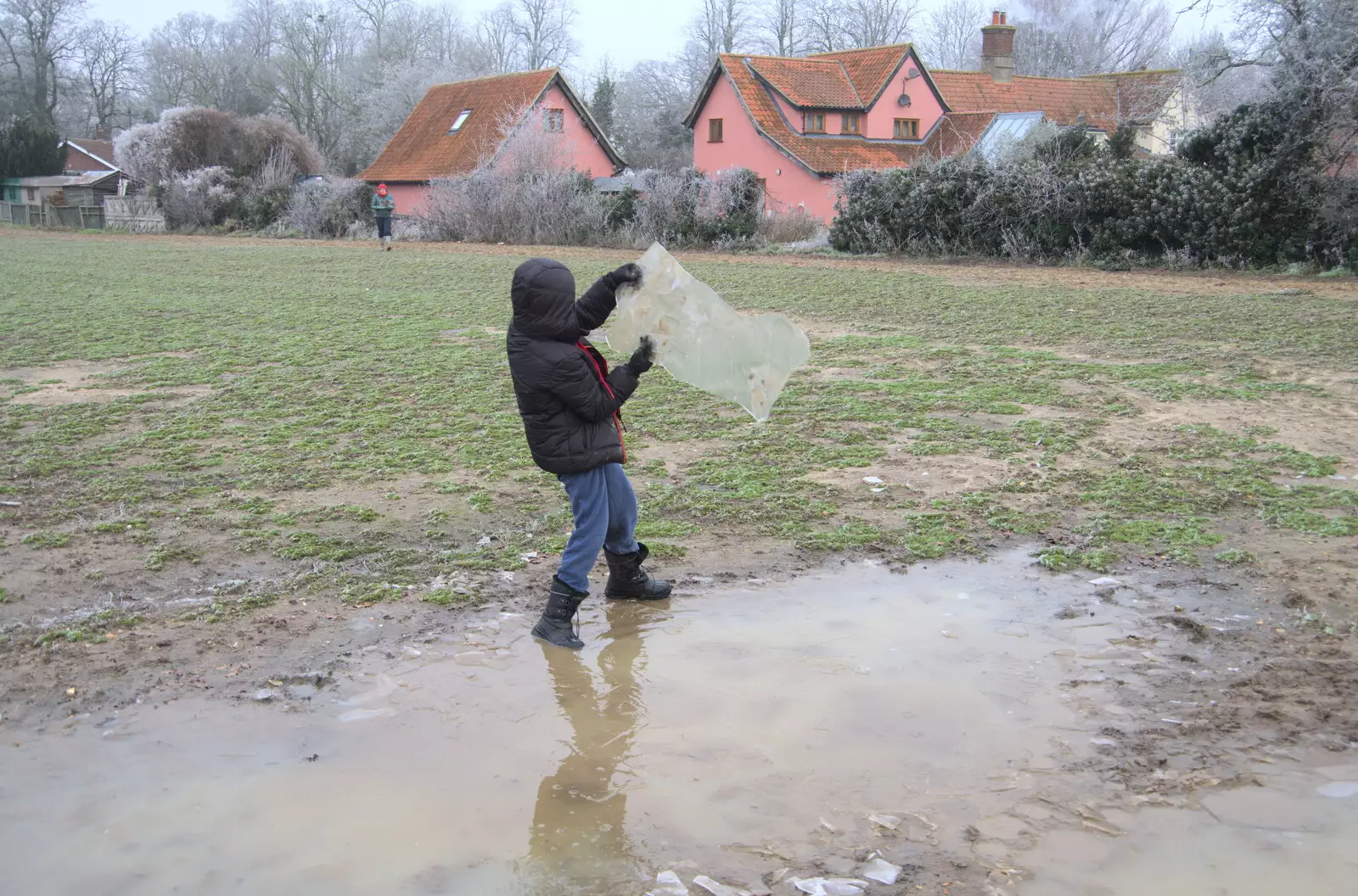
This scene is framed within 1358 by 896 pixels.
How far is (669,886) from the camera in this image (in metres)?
3.22

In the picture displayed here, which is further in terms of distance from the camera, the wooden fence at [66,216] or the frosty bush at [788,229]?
the wooden fence at [66,216]

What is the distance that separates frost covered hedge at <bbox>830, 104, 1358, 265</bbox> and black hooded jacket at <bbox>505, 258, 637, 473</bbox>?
693 inches

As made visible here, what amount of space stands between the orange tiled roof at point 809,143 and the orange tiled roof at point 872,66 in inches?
69.3

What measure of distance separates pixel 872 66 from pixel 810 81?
7.85 feet

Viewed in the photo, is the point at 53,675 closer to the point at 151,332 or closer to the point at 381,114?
the point at 151,332

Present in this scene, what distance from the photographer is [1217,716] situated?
4.12 metres

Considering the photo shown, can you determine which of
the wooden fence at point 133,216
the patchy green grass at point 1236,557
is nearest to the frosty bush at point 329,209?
the wooden fence at point 133,216

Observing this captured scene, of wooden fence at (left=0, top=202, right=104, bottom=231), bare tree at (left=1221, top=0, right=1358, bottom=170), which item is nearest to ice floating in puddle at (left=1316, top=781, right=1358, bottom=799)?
bare tree at (left=1221, top=0, right=1358, bottom=170)

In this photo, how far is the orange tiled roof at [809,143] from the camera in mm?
39281

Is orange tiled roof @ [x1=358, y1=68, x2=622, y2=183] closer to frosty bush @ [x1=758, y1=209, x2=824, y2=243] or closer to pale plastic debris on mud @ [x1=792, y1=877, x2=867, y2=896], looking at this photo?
frosty bush @ [x1=758, y1=209, x2=824, y2=243]

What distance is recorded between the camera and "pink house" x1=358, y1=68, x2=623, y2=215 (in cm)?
4322

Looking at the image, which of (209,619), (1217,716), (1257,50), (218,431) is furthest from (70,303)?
(1257,50)

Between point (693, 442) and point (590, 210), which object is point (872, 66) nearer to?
point (590, 210)

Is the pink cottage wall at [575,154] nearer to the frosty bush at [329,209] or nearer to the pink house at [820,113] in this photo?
the frosty bush at [329,209]
